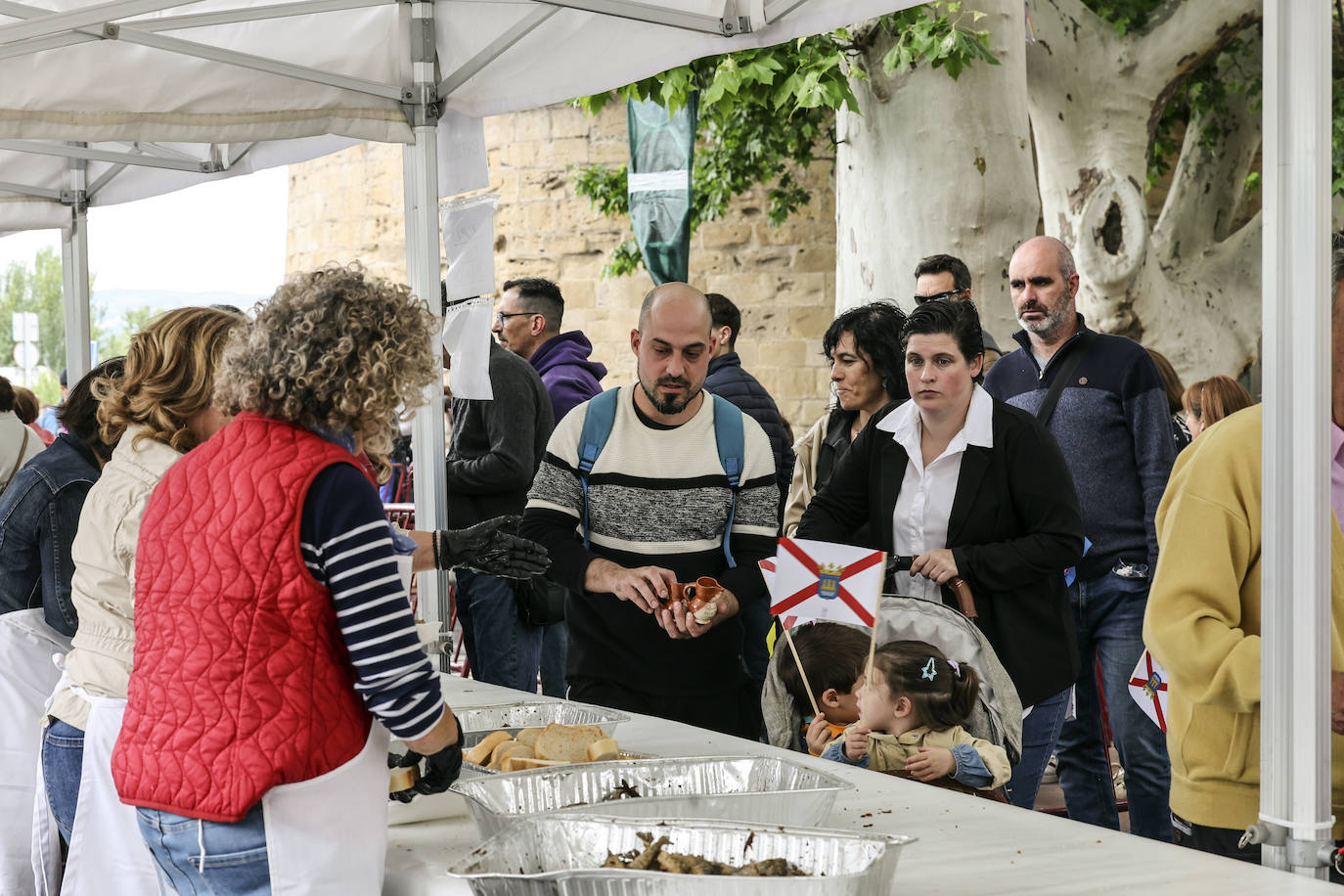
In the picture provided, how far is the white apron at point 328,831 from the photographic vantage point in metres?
1.82

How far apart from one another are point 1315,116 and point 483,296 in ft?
8.52

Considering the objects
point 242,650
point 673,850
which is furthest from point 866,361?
point 242,650

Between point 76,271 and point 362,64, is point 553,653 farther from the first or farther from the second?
point 76,271

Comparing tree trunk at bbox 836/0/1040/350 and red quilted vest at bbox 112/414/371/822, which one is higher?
tree trunk at bbox 836/0/1040/350

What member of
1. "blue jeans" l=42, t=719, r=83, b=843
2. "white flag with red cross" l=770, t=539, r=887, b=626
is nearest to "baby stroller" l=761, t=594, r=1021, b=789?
"white flag with red cross" l=770, t=539, r=887, b=626

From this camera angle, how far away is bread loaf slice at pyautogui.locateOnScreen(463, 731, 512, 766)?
2398 millimetres

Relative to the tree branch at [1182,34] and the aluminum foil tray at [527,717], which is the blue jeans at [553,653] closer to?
the aluminum foil tray at [527,717]

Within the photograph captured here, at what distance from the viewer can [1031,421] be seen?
328cm

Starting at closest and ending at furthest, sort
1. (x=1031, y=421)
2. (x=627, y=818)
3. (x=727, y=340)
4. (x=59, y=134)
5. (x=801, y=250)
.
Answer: (x=627, y=818) < (x=1031, y=421) < (x=59, y=134) < (x=727, y=340) < (x=801, y=250)

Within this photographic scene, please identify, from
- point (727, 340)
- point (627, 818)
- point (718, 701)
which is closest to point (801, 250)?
point (727, 340)

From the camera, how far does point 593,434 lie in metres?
3.50

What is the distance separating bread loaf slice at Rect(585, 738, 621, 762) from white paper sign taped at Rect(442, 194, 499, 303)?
2.00 metres

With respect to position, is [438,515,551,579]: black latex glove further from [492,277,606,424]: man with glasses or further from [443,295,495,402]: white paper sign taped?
[492,277,606,424]: man with glasses

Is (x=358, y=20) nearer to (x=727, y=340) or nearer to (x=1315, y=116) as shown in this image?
(x=727, y=340)
